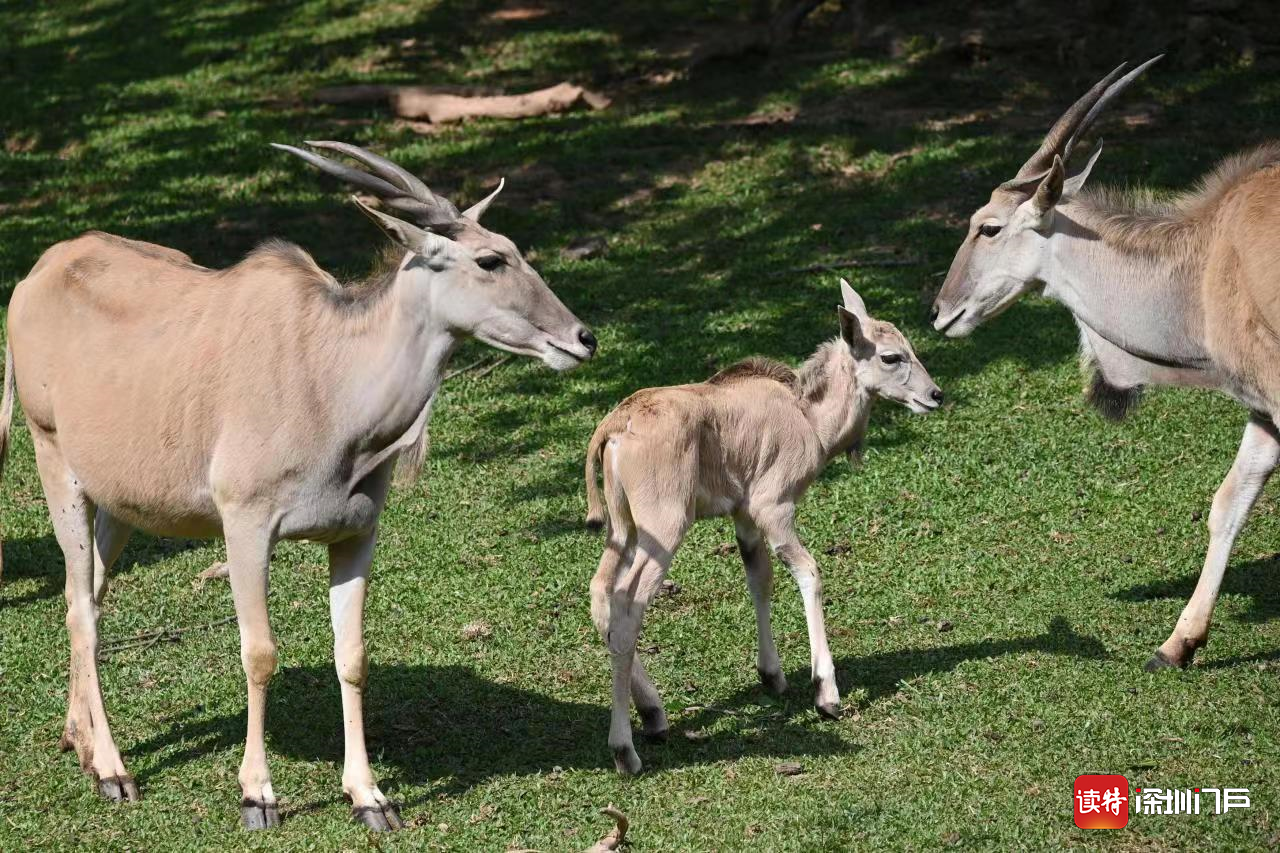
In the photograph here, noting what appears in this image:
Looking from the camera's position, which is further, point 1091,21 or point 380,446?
point 1091,21

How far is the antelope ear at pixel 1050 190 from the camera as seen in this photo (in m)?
7.01

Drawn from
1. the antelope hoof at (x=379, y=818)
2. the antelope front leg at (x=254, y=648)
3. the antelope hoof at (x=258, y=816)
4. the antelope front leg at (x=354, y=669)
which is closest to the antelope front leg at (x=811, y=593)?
the antelope front leg at (x=354, y=669)

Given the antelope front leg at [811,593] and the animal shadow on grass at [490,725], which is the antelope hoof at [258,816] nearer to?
the animal shadow on grass at [490,725]

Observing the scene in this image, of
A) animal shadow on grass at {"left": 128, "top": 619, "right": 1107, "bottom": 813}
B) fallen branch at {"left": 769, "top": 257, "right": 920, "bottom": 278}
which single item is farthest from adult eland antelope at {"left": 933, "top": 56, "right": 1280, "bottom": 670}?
fallen branch at {"left": 769, "top": 257, "right": 920, "bottom": 278}

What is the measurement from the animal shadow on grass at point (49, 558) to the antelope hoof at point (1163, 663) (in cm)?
527

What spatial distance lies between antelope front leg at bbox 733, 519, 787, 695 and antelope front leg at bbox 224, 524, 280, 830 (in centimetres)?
217

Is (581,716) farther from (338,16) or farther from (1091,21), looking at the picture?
(338,16)

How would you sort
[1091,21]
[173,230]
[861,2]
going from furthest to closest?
[861,2] → [1091,21] → [173,230]

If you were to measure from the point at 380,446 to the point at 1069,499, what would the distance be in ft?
14.7

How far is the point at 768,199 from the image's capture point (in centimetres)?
1362

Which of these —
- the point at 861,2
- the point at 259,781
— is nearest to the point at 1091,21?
the point at 861,2

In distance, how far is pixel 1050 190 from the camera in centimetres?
716

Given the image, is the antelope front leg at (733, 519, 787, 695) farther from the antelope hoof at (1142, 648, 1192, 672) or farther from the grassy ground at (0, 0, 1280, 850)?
the antelope hoof at (1142, 648, 1192, 672)

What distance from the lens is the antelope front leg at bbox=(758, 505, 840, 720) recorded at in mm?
6754
